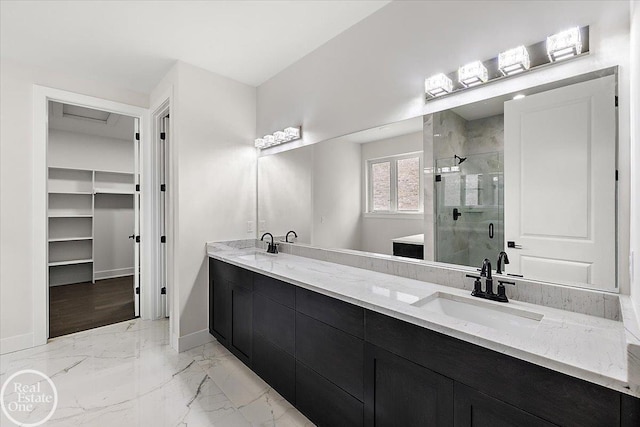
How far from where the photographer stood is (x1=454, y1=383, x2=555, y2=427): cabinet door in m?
0.90

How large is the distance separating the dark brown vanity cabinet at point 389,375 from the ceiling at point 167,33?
1.94 meters

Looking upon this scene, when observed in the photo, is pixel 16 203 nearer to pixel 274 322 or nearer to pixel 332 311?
pixel 274 322

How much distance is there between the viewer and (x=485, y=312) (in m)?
1.37

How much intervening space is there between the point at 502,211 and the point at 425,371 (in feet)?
2.90

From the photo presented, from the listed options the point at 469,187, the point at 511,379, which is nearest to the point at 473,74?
the point at 469,187

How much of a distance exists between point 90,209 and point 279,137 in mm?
4503

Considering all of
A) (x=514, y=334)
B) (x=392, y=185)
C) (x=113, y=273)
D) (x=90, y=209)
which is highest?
(x=392, y=185)

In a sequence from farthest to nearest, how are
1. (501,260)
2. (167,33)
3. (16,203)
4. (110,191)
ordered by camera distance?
1. (110,191)
2. (16,203)
3. (167,33)
4. (501,260)

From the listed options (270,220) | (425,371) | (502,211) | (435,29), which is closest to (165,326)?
(270,220)

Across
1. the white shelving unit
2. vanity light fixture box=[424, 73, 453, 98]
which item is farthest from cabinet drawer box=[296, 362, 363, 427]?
the white shelving unit

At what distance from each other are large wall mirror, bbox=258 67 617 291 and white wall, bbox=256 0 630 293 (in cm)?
5

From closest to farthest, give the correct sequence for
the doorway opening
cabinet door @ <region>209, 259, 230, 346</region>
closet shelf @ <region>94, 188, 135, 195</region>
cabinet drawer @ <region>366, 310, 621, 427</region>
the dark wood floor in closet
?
cabinet drawer @ <region>366, 310, 621, 427</region> → cabinet door @ <region>209, 259, 230, 346</region> → the dark wood floor in closet → the doorway opening → closet shelf @ <region>94, 188, 135, 195</region>

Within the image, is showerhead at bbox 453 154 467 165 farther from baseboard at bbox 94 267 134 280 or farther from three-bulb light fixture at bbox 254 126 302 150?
baseboard at bbox 94 267 134 280

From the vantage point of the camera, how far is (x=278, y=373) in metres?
1.96
